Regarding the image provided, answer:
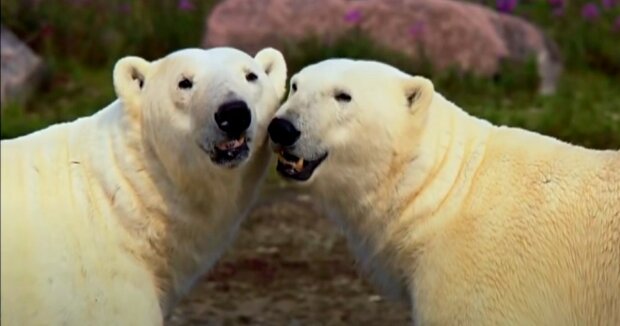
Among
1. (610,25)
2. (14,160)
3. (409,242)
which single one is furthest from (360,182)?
(610,25)

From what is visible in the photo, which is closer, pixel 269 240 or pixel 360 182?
pixel 360 182

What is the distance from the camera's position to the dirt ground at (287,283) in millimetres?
6652

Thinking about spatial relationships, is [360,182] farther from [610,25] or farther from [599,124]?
[610,25]

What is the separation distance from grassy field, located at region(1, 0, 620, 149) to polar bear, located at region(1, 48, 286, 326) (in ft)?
14.8

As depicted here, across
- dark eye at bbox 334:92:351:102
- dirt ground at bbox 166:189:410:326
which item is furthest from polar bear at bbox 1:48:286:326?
dirt ground at bbox 166:189:410:326

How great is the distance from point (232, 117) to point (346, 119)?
436 mm

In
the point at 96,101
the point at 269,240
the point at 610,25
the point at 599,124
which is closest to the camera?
the point at 269,240

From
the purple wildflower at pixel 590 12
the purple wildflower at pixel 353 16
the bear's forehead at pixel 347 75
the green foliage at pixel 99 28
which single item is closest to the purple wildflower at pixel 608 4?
the purple wildflower at pixel 590 12

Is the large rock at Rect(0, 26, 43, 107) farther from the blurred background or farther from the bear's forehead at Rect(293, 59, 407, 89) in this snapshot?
the bear's forehead at Rect(293, 59, 407, 89)

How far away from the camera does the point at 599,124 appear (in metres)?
9.36

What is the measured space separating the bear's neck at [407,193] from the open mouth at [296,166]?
3.0 inches

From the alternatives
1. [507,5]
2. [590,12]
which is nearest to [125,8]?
[507,5]

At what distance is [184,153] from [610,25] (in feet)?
24.9

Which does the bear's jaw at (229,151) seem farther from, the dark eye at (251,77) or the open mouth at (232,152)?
the dark eye at (251,77)
